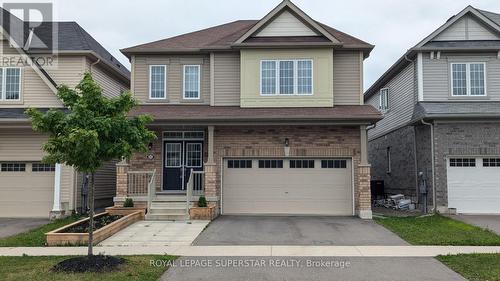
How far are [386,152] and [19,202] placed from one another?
659 inches

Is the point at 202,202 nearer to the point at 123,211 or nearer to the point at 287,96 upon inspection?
the point at 123,211

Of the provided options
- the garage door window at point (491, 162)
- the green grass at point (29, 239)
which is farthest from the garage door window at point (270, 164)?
the garage door window at point (491, 162)

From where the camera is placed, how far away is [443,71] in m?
Answer: 17.9

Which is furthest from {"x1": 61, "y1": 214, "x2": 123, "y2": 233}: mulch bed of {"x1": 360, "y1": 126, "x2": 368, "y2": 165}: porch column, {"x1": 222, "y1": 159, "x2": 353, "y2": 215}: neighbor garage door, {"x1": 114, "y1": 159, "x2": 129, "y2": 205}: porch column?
{"x1": 360, "y1": 126, "x2": 368, "y2": 165}: porch column

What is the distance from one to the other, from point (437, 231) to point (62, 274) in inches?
384

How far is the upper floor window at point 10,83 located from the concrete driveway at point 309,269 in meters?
11.8

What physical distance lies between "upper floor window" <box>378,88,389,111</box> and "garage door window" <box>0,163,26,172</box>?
16.8 m

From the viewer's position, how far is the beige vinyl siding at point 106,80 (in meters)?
18.6

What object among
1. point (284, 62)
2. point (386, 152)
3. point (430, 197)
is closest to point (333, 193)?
point (430, 197)

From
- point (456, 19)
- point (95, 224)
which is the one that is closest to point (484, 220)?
point (456, 19)

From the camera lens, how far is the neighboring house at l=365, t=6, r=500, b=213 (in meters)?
16.7

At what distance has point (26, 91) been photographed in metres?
17.4

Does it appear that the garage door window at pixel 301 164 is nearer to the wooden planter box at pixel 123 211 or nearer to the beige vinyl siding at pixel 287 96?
the beige vinyl siding at pixel 287 96

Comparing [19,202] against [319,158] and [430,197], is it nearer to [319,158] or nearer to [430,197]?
[319,158]
